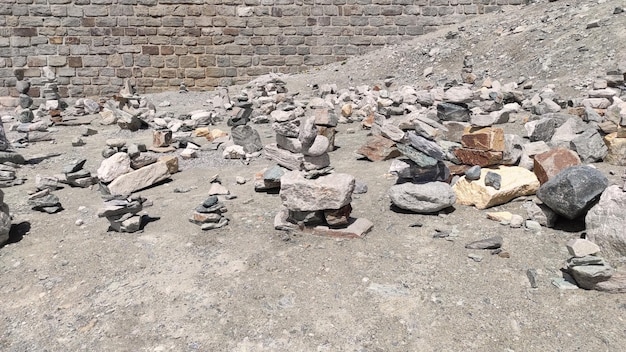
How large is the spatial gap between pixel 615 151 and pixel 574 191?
1.57m

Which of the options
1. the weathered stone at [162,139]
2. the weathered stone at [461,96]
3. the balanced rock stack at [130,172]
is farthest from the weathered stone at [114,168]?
the weathered stone at [461,96]

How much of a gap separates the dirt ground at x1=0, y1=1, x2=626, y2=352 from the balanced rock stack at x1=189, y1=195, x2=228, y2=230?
0.28 ft

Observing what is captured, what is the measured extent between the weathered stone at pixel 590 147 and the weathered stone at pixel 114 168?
5134 millimetres

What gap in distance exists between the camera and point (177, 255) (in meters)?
3.83

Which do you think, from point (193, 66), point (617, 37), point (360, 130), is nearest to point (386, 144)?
point (360, 130)

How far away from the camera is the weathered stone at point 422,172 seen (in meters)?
4.58

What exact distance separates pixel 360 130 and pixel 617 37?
16.8ft

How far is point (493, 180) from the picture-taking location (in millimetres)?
4309

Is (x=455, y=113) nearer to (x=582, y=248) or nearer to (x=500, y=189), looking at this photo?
(x=500, y=189)

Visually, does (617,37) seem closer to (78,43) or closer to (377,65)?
(377,65)

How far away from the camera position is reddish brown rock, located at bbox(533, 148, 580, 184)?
169 inches

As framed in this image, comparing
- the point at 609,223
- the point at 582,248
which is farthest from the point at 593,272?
the point at 609,223

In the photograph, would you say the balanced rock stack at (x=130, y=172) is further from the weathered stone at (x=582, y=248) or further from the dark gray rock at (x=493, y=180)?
the weathered stone at (x=582, y=248)

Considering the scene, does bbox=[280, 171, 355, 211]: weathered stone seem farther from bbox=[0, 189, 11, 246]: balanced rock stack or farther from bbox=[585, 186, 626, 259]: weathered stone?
bbox=[0, 189, 11, 246]: balanced rock stack
